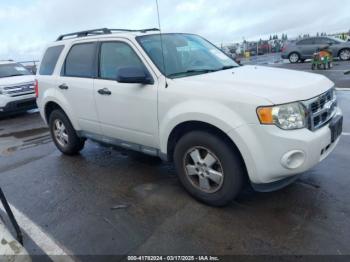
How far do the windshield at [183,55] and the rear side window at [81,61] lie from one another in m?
0.96

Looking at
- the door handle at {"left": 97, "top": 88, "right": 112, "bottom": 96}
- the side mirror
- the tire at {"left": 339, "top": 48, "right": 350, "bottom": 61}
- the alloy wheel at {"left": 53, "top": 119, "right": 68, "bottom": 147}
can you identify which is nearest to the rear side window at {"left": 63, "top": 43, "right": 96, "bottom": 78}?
the door handle at {"left": 97, "top": 88, "right": 112, "bottom": 96}

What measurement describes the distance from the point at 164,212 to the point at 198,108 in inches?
47.3

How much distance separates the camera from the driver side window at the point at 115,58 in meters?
4.20

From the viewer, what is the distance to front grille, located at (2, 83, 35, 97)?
32.8ft

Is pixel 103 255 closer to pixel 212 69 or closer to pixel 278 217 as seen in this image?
pixel 278 217

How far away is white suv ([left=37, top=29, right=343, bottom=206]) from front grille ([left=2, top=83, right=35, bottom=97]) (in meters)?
5.52

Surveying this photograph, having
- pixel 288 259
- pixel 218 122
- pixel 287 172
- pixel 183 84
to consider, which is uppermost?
pixel 183 84

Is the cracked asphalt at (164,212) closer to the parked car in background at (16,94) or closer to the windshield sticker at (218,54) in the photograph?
the windshield sticker at (218,54)

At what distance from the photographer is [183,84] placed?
3.62 meters

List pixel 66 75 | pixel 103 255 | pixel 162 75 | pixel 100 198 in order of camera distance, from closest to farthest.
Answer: pixel 103 255 < pixel 162 75 < pixel 100 198 < pixel 66 75

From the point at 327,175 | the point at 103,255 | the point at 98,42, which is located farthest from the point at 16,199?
the point at 327,175

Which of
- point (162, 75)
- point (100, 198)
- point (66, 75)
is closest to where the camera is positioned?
point (162, 75)

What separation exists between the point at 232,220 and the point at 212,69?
6.06ft

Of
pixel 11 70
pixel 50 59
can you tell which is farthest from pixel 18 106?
pixel 50 59
